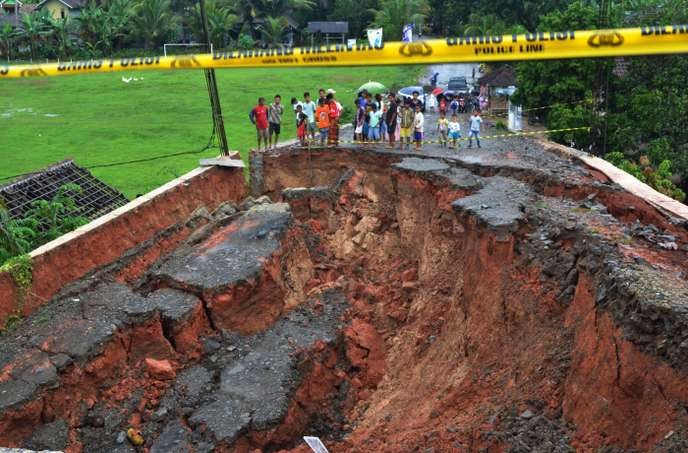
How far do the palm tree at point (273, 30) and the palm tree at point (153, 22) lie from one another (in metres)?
6.82

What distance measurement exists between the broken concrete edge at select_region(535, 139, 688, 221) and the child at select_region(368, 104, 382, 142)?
414 cm

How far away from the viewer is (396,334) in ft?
39.4

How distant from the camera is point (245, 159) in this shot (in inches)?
875

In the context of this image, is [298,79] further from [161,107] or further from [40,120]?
[40,120]

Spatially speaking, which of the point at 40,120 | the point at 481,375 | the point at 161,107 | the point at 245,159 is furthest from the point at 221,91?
the point at 481,375

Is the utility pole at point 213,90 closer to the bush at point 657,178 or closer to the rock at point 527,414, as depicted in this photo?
the bush at point 657,178

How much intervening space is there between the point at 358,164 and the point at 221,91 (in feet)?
78.6

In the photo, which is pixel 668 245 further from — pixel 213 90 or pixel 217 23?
pixel 217 23

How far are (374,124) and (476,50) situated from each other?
29.5 ft

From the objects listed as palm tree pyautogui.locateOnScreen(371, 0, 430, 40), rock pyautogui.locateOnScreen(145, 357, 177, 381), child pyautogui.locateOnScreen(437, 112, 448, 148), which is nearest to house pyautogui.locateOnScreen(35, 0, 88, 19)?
palm tree pyautogui.locateOnScreen(371, 0, 430, 40)

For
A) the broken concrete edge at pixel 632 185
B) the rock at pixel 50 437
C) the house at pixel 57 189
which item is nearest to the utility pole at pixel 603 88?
the broken concrete edge at pixel 632 185

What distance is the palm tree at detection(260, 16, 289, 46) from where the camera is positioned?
51.3 metres

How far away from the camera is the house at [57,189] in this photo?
14.1 meters

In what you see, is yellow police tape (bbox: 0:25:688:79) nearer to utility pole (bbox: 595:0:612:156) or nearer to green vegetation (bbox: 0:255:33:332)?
green vegetation (bbox: 0:255:33:332)
